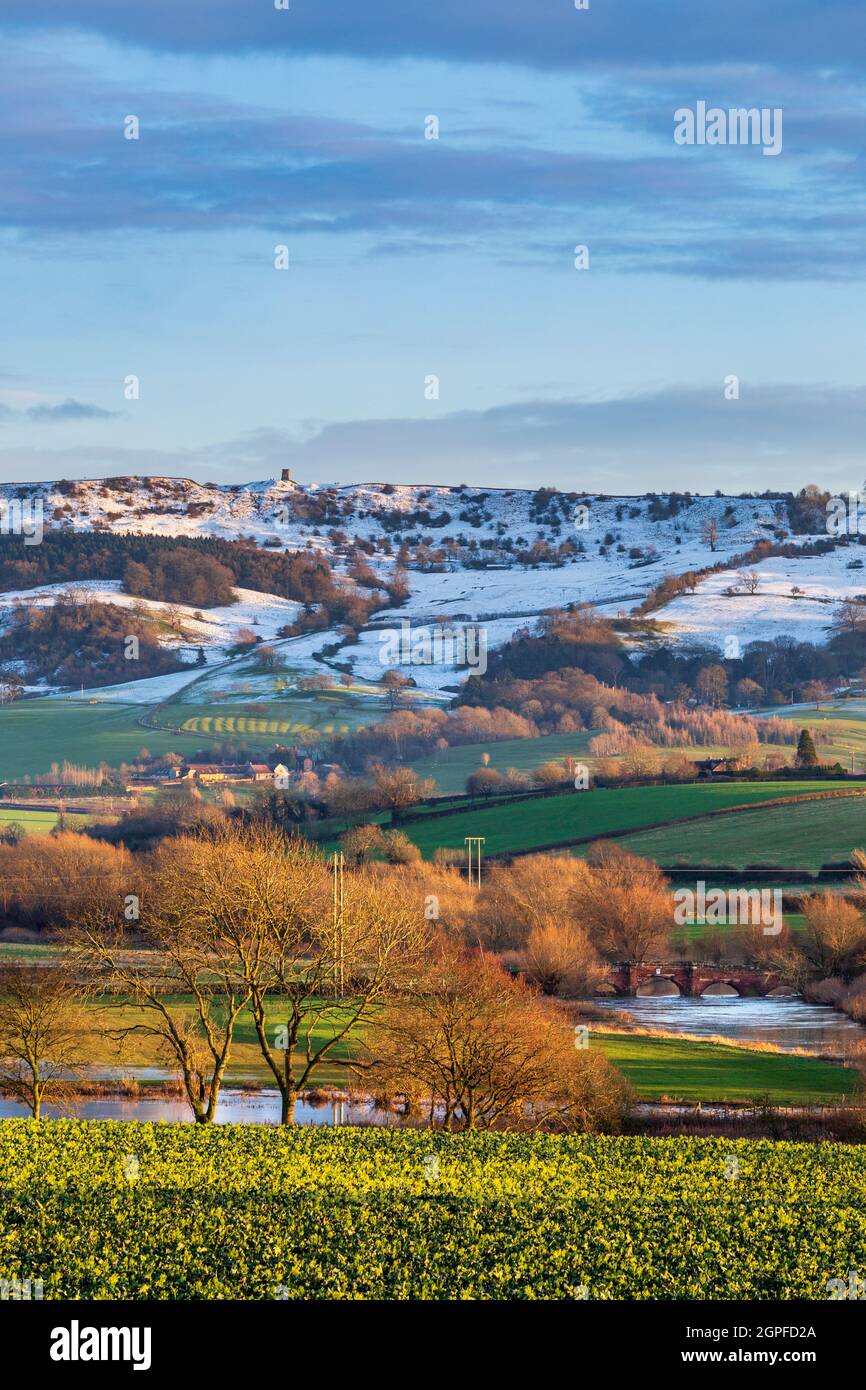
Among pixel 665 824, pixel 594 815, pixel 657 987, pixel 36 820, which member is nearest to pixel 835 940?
pixel 657 987

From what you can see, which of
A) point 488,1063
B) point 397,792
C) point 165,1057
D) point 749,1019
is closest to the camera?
point 488,1063

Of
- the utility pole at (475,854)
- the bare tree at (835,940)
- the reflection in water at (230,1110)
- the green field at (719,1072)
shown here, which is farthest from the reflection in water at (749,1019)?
the reflection in water at (230,1110)

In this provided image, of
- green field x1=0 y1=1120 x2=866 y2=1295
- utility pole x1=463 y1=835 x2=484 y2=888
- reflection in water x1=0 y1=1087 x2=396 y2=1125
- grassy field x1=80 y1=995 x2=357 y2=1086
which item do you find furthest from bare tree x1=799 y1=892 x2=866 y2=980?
green field x1=0 y1=1120 x2=866 y2=1295

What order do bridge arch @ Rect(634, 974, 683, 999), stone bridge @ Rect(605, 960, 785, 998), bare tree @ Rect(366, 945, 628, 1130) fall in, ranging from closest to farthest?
bare tree @ Rect(366, 945, 628, 1130) → stone bridge @ Rect(605, 960, 785, 998) → bridge arch @ Rect(634, 974, 683, 999)

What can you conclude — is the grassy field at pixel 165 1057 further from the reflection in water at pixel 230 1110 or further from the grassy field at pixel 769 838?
the grassy field at pixel 769 838

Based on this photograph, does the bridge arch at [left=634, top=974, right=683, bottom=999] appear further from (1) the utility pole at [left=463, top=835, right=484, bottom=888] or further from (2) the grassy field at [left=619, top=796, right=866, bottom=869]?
(2) the grassy field at [left=619, top=796, right=866, bottom=869]

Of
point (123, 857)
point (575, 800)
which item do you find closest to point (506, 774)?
point (575, 800)
